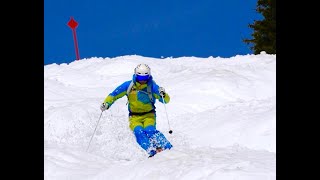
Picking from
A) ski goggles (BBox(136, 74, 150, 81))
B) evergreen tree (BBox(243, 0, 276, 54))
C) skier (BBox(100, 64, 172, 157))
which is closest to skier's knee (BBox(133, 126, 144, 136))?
skier (BBox(100, 64, 172, 157))

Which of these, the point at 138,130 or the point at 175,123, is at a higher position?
the point at 175,123

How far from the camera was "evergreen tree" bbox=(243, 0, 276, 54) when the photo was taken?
100 ft

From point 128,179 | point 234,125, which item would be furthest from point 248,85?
point 128,179

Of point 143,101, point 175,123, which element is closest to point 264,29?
point 175,123

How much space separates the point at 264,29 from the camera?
3091 centimetres

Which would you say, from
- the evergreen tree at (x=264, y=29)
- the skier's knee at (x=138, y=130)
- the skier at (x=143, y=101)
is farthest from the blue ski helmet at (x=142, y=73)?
the evergreen tree at (x=264, y=29)

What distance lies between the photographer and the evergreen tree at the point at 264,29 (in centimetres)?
3062

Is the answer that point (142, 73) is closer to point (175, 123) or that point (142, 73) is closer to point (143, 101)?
point (143, 101)

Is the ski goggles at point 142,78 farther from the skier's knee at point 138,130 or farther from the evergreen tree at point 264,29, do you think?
the evergreen tree at point 264,29
